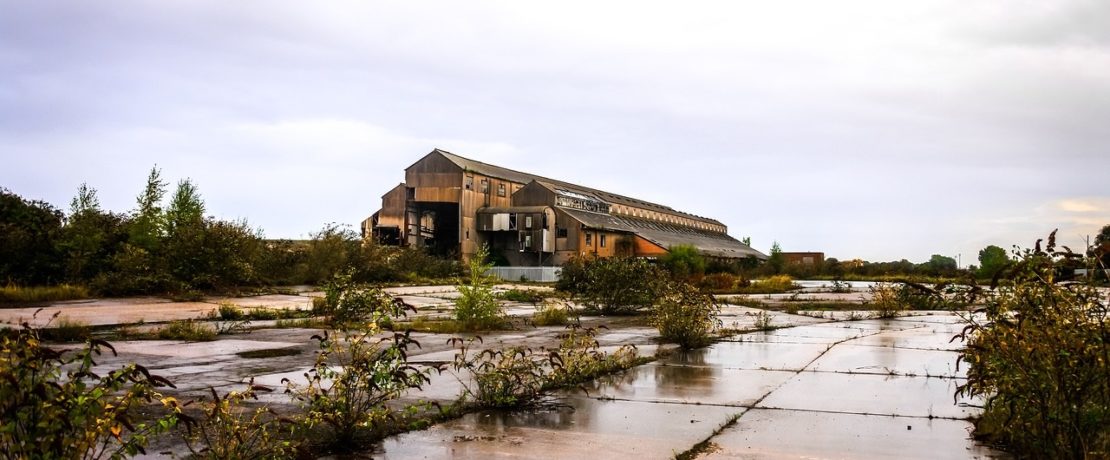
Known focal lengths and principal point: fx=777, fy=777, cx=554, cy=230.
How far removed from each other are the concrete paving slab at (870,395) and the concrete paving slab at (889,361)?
0.43m

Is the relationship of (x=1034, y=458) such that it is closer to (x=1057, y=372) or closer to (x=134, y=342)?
(x=1057, y=372)

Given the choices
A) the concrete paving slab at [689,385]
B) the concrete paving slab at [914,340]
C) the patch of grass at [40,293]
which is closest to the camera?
the concrete paving slab at [689,385]

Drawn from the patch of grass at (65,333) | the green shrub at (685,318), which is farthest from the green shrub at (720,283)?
the patch of grass at (65,333)

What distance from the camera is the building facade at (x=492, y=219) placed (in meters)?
56.6

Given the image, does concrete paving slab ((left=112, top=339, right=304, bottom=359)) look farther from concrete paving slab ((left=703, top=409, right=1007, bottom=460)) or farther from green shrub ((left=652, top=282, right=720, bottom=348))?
concrete paving slab ((left=703, top=409, right=1007, bottom=460))

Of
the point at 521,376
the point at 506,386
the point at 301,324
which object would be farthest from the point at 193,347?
the point at 506,386

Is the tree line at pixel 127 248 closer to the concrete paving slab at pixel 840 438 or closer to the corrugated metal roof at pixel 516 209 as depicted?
the concrete paving slab at pixel 840 438

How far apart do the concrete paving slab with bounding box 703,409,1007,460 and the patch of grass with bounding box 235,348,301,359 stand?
5.83 m

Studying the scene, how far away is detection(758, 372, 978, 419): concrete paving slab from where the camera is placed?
19.1 ft

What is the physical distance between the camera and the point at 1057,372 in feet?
12.8

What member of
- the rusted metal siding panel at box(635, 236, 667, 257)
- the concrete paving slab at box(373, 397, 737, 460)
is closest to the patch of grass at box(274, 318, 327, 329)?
the concrete paving slab at box(373, 397, 737, 460)

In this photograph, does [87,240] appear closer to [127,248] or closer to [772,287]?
[127,248]

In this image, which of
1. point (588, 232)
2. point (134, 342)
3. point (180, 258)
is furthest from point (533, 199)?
point (134, 342)

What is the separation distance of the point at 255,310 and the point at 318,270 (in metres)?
17.5
